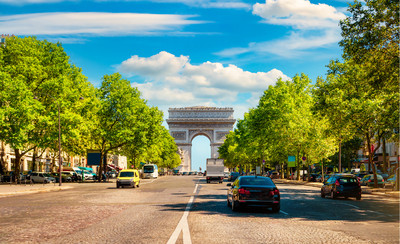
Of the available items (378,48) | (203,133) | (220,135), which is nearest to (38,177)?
(378,48)

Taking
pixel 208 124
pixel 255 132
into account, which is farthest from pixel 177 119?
pixel 255 132

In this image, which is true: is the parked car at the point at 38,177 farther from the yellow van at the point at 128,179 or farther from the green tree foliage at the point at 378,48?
the green tree foliage at the point at 378,48

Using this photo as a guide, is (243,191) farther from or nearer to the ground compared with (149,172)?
farther from the ground

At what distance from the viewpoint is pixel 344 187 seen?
2747 centimetres

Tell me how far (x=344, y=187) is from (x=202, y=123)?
396 feet

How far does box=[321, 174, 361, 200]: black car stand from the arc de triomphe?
11781 centimetres

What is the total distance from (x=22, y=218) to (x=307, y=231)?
8786 millimetres

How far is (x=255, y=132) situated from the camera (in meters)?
69.5

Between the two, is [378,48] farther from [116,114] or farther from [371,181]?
[116,114]

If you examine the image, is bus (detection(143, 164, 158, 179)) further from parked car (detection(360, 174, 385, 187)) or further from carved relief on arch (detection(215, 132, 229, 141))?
carved relief on arch (detection(215, 132, 229, 141))

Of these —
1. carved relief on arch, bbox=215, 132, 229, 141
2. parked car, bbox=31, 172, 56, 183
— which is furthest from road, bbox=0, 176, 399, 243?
carved relief on arch, bbox=215, 132, 229, 141

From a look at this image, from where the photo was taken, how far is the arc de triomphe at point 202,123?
14650cm

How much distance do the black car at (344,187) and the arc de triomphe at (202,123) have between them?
387ft

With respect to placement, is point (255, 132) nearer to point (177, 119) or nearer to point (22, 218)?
→ point (22, 218)
